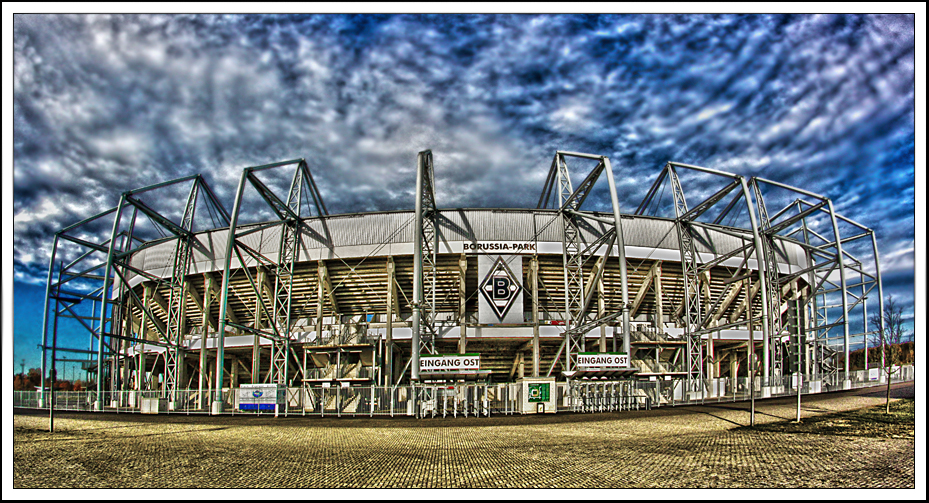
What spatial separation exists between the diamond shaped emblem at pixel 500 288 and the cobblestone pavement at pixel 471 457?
61.9ft

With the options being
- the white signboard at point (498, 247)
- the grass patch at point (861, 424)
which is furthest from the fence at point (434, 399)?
the white signboard at point (498, 247)

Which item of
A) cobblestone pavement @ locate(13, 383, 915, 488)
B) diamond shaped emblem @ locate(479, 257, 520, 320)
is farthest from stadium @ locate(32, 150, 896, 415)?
cobblestone pavement @ locate(13, 383, 915, 488)

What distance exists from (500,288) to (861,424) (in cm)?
2580

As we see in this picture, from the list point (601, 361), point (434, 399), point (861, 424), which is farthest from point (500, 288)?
point (861, 424)

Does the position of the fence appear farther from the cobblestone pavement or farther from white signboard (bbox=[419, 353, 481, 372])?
the cobblestone pavement

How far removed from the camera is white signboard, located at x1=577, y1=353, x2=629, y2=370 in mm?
32281

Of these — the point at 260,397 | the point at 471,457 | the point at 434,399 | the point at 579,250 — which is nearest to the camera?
the point at 471,457

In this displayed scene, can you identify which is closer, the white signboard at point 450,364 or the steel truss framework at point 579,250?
the white signboard at point 450,364

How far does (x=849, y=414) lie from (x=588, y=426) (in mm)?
11073

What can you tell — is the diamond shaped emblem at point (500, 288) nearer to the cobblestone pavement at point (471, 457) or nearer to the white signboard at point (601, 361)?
the white signboard at point (601, 361)

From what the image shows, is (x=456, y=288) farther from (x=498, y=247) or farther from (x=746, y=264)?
(x=746, y=264)

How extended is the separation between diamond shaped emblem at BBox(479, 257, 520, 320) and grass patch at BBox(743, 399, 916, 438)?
74.2 feet

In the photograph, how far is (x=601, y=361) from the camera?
106ft

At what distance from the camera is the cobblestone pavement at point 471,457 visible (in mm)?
11641
